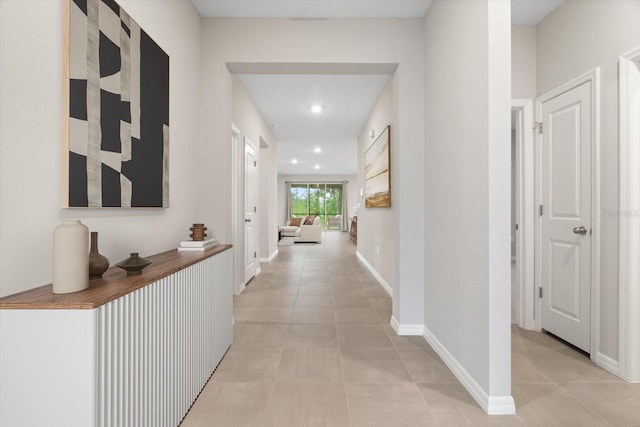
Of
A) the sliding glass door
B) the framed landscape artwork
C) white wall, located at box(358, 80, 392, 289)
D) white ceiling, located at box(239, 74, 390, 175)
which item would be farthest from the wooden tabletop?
the sliding glass door

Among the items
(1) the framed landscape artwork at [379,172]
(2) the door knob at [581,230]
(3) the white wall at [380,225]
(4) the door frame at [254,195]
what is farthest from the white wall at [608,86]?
(4) the door frame at [254,195]

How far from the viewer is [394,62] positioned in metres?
2.83

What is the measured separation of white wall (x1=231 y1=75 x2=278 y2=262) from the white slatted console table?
281 centimetres

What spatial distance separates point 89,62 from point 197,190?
4.68 feet

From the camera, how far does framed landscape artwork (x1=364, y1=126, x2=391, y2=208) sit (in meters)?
3.94

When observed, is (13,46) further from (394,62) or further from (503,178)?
(394,62)

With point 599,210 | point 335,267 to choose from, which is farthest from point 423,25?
point 335,267

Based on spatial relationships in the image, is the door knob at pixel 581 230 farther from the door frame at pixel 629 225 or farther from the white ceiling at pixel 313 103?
the white ceiling at pixel 313 103

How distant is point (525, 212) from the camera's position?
2.94 m

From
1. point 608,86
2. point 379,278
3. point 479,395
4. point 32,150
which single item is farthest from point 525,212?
point 32,150

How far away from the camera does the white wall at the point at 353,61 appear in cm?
280

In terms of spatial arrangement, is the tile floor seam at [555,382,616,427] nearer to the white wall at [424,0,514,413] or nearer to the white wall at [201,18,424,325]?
the white wall at [424,0,514,413]

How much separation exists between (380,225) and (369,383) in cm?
302

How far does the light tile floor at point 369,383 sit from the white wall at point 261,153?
6.31 feet
